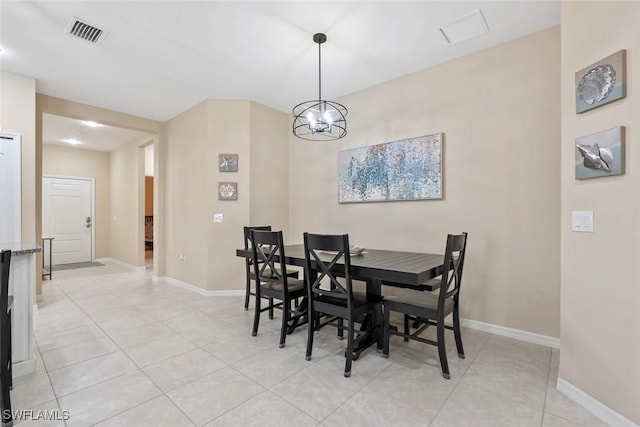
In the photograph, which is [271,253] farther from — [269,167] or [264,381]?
[269,167]

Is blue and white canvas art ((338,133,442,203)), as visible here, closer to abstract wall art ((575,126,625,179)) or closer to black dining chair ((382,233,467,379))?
black dining chair ((382,233,467,379))

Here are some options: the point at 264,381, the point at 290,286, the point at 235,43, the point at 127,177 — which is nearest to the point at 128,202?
the point at 127,177

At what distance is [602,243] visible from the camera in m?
1.71

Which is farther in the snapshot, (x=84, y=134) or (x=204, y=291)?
(x=84, y=134)

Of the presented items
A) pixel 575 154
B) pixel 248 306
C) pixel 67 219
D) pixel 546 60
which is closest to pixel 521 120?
pixel 546 60

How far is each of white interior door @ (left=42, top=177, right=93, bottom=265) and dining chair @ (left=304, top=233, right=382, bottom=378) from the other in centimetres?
726

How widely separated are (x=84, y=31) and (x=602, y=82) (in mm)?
4007

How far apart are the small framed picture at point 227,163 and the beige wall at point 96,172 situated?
16.8ft

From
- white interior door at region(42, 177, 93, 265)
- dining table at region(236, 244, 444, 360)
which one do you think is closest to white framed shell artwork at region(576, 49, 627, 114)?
dining table at region(236, 244, 444, 360)

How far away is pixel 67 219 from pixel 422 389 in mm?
8387

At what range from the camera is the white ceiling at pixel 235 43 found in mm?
2422

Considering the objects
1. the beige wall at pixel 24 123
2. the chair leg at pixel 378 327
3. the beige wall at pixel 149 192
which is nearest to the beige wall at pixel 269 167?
the chair leg at pixel 378 327

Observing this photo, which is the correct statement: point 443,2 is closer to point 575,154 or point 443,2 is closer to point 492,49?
point 492,49

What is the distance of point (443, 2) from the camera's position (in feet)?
7.71
